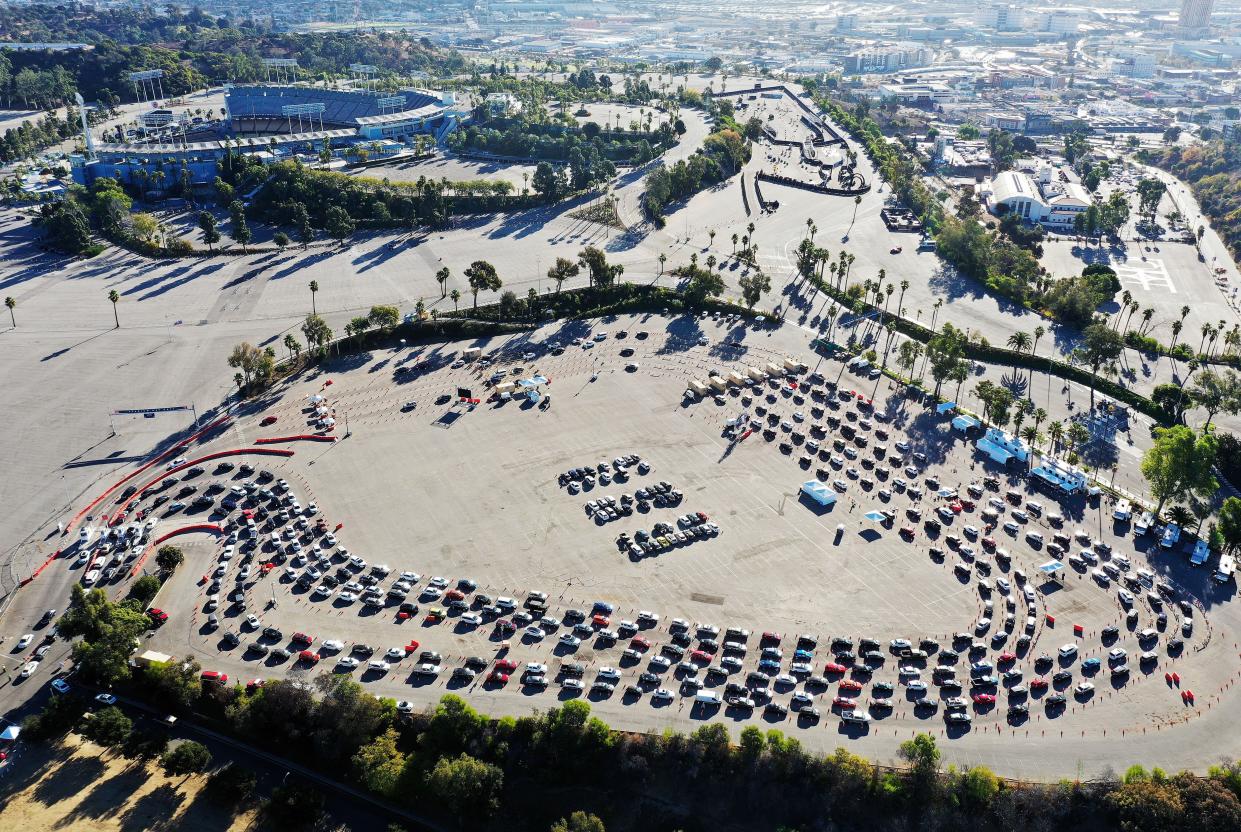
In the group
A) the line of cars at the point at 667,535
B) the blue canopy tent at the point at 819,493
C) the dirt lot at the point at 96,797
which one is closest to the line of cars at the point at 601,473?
the line of cars at the point at 667,535

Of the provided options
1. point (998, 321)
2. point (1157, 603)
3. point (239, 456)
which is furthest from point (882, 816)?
point (998, 321)

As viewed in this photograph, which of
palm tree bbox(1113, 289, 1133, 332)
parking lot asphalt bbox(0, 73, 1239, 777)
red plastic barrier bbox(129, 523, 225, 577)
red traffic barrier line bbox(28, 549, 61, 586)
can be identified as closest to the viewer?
parking lot asphalt bbox(0, 73, 1239, 777)

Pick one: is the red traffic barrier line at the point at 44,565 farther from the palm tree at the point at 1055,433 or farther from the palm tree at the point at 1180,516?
the palm tree at the point at 1180,516

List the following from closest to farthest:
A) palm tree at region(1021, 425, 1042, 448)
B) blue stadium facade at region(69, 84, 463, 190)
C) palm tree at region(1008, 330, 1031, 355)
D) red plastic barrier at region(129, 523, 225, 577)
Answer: red plastic barrier at region(129, 523, 225, 577)
palm tree at region(1021, 425, 1042, 448)
palm tree at region(1008, 330, 1031, 355)
blue stadium facade at region(69, 84, 463, 190)

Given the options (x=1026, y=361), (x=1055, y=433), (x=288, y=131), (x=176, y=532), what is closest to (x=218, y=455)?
(x=176, y=532)

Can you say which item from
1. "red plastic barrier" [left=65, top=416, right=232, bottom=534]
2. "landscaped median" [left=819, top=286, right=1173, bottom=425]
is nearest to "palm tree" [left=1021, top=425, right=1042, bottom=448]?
"landscaped median" [left=819, top=286, right=1173, bottom=425]

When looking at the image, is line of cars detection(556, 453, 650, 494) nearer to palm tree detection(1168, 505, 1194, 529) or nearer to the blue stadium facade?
palm tree detection(1168, 505, 1194, 529)

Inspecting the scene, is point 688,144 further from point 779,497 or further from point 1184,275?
point 779,497
